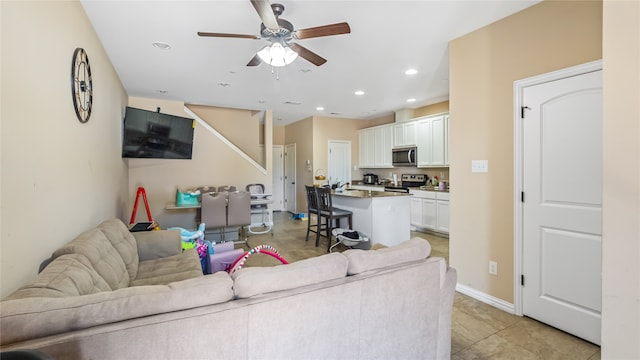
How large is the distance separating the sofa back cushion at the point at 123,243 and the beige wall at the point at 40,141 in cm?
18

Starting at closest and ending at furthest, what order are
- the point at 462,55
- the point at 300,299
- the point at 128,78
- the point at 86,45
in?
1. the point at 300,299
2. the point at 86,45
3. the point at 462,55
4. the point at 128,78

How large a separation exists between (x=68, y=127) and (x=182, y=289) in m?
1.59

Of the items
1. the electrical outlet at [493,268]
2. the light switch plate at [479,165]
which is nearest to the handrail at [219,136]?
the light switch plate at [479,165]

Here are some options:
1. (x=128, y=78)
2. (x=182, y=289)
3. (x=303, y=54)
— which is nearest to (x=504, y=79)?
(x=303, y=54)

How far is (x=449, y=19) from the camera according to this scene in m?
2.48

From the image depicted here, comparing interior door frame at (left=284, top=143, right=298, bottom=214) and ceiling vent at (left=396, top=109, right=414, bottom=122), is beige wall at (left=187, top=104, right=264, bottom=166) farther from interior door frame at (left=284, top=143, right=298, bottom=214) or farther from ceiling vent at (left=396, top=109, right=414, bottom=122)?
ceiling vent at (left=396, top=109, right=414, bottom=122)

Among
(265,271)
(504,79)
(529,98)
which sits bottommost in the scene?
(265,271)

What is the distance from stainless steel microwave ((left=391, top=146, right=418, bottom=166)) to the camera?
597 cm

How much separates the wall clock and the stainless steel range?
5.24 meters

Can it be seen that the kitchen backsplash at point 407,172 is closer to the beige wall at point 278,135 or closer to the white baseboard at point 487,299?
the beige wall at point 278,135

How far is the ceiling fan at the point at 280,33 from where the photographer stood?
79.0 inches

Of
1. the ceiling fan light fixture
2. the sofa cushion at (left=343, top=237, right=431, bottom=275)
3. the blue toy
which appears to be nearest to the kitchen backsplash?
the ceiling fan light fixture

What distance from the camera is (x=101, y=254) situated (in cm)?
183

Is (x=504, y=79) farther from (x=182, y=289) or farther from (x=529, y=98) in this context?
(x=182, y=289)
